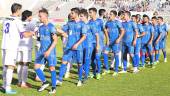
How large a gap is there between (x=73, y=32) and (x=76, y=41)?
259 millimetres

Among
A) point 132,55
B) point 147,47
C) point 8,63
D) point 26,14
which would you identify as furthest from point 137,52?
point 8,63

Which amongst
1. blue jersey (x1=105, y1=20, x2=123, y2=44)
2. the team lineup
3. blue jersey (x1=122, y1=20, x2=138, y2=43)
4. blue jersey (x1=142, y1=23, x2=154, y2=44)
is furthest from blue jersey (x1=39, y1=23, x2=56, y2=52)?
blue jersey (x1=142, y1=23, x2=154, y2=44)

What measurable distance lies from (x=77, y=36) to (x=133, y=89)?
2.07 meters

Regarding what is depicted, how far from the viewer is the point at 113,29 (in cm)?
1428

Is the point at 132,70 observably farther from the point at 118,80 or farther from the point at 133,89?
the point at 133,89

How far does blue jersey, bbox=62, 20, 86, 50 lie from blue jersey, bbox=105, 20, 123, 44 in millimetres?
2708

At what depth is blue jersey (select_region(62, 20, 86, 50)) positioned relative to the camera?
11.7m

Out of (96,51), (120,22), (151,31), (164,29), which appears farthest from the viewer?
(164,29)

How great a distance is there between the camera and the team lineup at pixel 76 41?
1033cm

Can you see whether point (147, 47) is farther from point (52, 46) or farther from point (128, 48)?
point (52, 46)

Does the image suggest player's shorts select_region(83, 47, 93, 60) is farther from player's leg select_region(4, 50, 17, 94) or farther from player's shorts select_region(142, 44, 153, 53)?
player's shorts select_region(142, 44, 153, 53)

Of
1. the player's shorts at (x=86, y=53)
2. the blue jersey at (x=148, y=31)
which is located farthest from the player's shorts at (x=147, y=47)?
the player's shorts at (x=86, y=53)

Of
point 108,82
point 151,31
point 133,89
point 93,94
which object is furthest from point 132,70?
point 93,94

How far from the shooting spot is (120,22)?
46.9 ft
